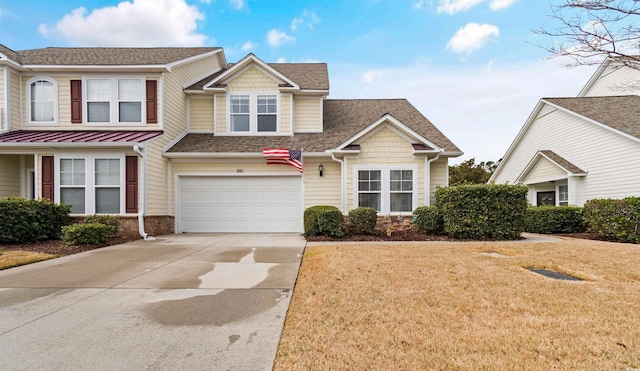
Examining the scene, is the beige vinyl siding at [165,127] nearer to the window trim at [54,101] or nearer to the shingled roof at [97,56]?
the shingled roof at [97,56]

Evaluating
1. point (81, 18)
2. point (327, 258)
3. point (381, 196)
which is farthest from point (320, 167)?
point (81, 18)

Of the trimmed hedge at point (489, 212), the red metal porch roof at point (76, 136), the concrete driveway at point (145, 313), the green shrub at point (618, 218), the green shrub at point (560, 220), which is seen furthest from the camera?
the green shrub at point (560, 220)

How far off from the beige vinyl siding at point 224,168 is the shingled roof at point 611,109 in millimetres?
12682

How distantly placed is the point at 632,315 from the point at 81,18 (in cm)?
2258

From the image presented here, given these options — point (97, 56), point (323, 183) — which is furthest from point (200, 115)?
point (323, 183)

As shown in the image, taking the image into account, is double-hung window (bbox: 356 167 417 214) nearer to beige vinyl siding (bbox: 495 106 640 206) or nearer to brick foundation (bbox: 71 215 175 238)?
brick foundation (bbox: 71 215 175 238)

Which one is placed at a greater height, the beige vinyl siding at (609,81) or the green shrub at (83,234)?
the beige vinyl siding at (609,81)

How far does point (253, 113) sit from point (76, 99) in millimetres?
6303

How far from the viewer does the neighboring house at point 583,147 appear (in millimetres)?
12773

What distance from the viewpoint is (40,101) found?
1224 centimetres

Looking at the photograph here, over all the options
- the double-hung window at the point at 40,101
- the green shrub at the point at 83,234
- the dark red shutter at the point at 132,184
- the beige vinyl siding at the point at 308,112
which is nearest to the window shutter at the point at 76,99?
the double-hung window at the point at 40,101

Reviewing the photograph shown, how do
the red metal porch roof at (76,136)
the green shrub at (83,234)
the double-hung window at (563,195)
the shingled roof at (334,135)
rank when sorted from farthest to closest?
1. the double-hung window at (563,195)
2. the shingled roof at (334,135)
3. the red metal porch roof at (76,136)
4. the green shrub at (83,234)

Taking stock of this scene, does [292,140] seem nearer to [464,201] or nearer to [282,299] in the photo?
[464,201]

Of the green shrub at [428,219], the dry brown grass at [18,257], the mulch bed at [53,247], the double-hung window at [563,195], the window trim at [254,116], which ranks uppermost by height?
the window trim at [254,116]
